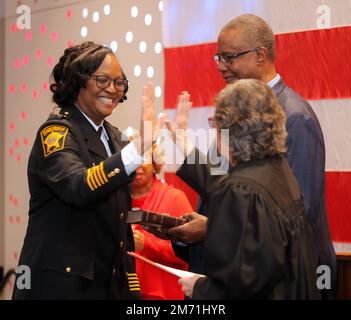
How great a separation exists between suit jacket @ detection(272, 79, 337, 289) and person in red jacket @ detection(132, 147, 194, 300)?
1.05 m

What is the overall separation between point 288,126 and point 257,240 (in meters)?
0.74

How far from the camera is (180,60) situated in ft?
12.3

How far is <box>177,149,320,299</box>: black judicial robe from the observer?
1772 mm

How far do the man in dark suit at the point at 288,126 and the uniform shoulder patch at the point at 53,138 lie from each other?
21.7 inches

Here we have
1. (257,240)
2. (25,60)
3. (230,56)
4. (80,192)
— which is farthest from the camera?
(25,60)

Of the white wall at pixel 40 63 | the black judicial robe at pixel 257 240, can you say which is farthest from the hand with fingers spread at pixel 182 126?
the white wall at pixel 40 63

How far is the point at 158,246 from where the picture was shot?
341 cm

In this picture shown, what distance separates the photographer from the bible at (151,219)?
91.0 inches

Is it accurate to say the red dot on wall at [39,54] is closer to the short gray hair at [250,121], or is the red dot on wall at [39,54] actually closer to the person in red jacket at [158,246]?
the person in red jacket at [158,246]

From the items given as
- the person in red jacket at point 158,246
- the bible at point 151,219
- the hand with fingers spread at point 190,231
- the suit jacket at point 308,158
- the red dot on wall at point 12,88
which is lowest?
the person in red jacket at point 158,246

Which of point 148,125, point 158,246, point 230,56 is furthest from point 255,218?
point 158,246

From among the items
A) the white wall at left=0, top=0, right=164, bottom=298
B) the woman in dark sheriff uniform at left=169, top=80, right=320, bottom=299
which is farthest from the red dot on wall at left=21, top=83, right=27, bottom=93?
the woman in dark sheriff uniform at left=169, top=80, right=320, bottom=299

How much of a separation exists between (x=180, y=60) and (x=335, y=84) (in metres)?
0.98

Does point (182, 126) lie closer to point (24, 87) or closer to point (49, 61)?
point (49, 61)
